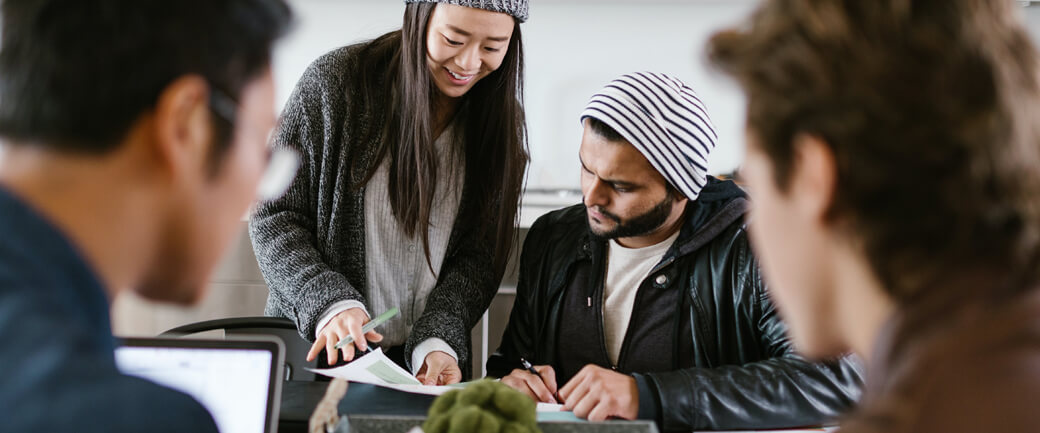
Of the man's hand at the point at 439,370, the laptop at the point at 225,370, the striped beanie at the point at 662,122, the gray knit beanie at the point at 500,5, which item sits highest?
the gray knit beanie at the point at 500,5

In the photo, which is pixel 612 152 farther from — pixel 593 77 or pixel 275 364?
pixel 593 77

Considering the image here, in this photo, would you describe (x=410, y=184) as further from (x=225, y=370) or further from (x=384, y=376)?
(x=225, y=370)

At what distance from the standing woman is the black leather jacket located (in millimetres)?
108

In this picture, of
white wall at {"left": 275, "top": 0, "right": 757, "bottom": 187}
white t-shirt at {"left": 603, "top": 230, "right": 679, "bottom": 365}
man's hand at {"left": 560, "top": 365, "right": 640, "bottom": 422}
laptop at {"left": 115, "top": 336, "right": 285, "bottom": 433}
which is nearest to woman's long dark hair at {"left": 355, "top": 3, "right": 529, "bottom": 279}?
white t-shirt at {"left": 603, "top": 230, "right": 679, "bottom": 365}

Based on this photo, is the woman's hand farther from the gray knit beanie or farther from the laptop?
the gray knit beanie

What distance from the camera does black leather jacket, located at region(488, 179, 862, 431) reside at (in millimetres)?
1325

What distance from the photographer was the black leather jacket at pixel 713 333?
1325mm

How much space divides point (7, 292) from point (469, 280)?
1.25 m

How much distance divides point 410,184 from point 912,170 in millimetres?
1209

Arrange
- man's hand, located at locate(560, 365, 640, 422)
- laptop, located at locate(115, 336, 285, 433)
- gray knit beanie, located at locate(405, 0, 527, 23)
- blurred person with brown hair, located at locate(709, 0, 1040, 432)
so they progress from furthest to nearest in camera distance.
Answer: gray knit beanie, located at locate(405, 0, 527, 23) → man's hand, located at locate(560, 365, 640, 422) → laptop, located at locate(115, 336, 285, 433) → blurred person with brown hair, located at locate(709, 0, 1040, 432)

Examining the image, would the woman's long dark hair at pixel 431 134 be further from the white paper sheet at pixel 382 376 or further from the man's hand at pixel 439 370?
the white paper sheet at pixel 382 376

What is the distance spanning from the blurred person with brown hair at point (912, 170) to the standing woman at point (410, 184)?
40.7 inches

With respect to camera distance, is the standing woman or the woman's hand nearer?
the woman's hand

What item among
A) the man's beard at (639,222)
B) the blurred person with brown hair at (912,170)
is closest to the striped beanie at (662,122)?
the man's beard at (639,222)
